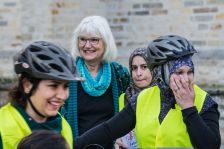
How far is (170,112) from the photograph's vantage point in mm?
3557

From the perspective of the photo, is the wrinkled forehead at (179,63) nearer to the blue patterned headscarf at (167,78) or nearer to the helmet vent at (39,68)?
the blue patterned headscarf at (167,78)

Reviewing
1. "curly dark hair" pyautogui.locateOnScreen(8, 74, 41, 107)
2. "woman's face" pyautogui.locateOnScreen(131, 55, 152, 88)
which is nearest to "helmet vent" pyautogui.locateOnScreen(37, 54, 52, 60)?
"curly dark hair" pyautogui.locateOnScreen(8, 74, 41, 107)

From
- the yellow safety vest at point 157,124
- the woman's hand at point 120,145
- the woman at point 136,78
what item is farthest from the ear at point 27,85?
the woman's hand at point 120,145

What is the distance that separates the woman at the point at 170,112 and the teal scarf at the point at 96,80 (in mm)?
1006

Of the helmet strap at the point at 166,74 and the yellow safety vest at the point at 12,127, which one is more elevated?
the helmet strap at the point at 166,74

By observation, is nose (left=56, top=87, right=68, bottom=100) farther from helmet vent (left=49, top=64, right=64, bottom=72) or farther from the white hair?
the white hair

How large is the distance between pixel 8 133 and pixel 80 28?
6.65ft

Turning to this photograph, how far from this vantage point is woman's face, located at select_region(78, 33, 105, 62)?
15.6ft

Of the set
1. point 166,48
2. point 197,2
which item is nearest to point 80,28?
point 166,48

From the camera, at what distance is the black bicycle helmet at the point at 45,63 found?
3.03m

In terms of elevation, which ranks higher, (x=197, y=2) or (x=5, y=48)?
(x=197, y=2)

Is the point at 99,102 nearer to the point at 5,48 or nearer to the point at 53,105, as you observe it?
the point at 53,105

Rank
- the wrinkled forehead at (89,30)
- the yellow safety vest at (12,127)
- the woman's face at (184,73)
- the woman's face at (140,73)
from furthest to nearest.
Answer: the woman's face at (140,73)
the wrinkled forehead at (89,30)
the woman's face at (184,73)
the yellow safety vest at (12,127)

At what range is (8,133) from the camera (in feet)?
9.47
